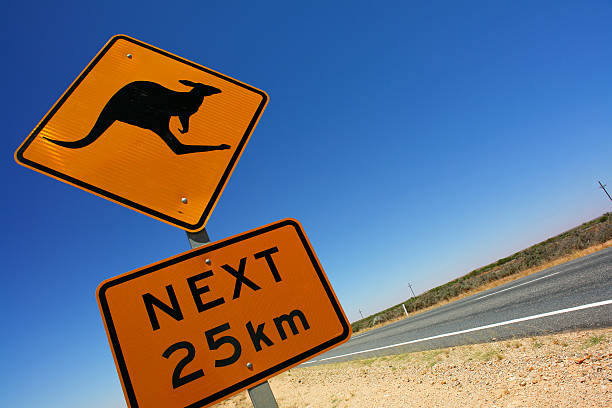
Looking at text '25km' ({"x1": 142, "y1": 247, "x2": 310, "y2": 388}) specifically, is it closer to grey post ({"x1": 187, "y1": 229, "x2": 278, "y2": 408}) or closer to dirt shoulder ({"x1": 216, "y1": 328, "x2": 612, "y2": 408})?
grey post ({"x1": 187, "y1": 229, "x2": 278, "y2": 408})

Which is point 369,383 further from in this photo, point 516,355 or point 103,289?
point 103,289

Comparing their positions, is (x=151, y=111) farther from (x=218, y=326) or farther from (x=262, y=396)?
(x=262, y=396)

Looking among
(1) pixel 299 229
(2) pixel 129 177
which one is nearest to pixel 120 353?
(2) pixel 129 177

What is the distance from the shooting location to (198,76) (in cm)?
181

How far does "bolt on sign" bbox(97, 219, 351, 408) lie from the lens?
1.08 metres

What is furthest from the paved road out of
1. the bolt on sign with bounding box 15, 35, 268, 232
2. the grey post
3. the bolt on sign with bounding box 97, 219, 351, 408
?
the bolt on sign with bounding box 15, 35, 268, 232

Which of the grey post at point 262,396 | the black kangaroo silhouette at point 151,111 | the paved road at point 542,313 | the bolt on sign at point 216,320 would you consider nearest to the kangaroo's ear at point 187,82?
the black kangaroo silhouette at point 151,111

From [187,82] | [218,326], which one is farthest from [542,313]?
[187,82]

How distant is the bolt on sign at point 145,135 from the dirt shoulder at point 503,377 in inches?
183

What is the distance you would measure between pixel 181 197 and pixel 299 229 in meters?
0.63

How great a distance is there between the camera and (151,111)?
61.7 inches

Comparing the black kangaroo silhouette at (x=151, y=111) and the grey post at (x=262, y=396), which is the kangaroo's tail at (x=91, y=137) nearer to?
the black kangaroo silhouette at (x=151, y=111)

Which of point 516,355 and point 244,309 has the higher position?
point 244,309

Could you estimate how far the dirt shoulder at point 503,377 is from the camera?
3.59 meters
